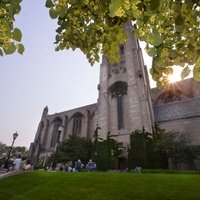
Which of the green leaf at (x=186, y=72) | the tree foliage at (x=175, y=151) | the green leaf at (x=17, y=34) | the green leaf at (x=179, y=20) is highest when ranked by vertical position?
the tree foliage at (x=175, y=151)

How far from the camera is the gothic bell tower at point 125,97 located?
33375 mm

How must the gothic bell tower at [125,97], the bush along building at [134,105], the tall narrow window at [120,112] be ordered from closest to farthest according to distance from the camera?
the bush along building at [134,105], the gothic bell tower at [125,97], the tall narrow window at [120,112]

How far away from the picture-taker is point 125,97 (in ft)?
125

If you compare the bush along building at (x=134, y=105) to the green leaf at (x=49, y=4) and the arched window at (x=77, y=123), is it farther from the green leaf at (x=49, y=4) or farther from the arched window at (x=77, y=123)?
the green leaf at (x=49, y=4)

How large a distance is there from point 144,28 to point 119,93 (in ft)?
120

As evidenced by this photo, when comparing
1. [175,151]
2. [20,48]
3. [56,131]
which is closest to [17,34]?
[20,48]

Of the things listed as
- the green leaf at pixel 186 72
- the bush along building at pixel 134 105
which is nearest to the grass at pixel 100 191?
the green leaf at pixel 186 72

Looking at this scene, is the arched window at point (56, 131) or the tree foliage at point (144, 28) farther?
the arched window at point (56, 131)

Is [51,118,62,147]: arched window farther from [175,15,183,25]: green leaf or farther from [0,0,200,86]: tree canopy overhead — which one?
[175,15,183,25]: green leaf

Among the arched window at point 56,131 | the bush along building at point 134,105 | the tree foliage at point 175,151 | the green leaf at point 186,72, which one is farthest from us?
the arched window at point 56,131

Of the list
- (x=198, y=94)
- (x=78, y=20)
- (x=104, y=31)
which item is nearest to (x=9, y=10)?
(x=78, y=20)

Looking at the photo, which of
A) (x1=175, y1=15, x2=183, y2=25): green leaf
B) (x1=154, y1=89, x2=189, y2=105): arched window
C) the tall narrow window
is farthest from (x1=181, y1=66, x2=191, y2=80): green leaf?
(x1=154, y1=89, x2=189, y2=105): arched window

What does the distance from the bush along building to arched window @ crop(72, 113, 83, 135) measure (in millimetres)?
268

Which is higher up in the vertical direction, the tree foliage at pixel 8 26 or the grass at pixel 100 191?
the tree foliage at pixel 8 26
